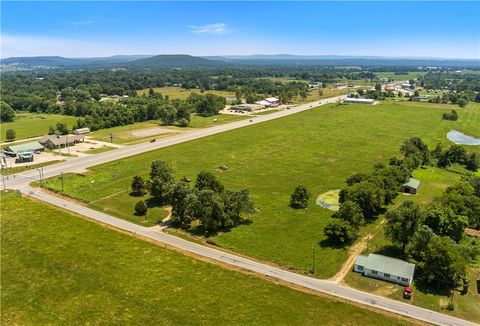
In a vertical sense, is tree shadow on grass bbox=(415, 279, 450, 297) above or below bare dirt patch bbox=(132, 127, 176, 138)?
below

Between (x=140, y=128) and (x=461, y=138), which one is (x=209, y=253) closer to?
(x=140, y=128)

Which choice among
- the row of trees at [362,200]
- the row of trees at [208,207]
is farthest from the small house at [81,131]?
the row of trees at [362,200]

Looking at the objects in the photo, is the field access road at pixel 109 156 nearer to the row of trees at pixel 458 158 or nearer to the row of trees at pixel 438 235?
the row of trees at pixel 438 235

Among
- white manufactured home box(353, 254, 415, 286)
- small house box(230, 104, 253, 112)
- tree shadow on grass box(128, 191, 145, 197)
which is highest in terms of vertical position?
small house box(230, 104, 253, 112)

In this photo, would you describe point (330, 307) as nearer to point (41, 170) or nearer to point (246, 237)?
point (246, 237)

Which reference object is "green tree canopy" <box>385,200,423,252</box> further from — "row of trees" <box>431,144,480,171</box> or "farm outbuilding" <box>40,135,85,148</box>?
"farm outbuilding" <box>40,135,85,148</box>

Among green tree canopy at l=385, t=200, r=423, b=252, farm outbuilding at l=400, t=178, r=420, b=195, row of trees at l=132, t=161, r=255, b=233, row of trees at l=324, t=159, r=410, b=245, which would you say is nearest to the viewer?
green tree canopy at l=385, t=200, r=423, b=252

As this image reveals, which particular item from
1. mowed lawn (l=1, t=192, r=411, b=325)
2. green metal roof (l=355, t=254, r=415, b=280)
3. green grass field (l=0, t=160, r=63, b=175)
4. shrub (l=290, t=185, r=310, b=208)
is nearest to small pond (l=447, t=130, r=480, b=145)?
shrub (l=290, t=185, r=310, b=208)

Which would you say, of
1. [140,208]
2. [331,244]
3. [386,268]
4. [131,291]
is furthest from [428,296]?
[140,208]
